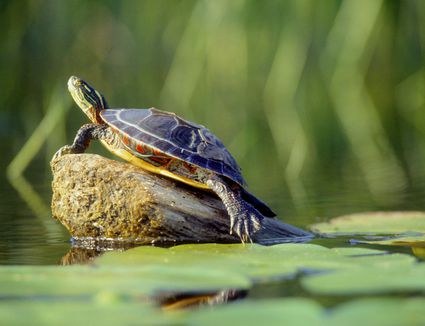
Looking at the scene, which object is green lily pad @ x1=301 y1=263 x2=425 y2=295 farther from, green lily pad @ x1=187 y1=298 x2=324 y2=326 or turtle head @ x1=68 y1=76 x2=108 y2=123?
turtle head @ x1=68 y1=76 x2=108 y2=123

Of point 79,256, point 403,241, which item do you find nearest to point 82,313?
point 79,256

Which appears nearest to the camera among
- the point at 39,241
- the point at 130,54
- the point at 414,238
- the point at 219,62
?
the point at 414,238

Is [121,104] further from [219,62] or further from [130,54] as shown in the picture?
[130,54]

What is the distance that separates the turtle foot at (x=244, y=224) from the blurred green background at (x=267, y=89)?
705 millimetres

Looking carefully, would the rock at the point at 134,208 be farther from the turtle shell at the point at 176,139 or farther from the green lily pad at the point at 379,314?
the green lily pad at the point at 379,314

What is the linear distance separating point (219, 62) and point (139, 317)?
28.8ft

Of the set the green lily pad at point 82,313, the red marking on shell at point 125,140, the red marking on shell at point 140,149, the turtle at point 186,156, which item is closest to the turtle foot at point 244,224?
the turtle at point 186,156

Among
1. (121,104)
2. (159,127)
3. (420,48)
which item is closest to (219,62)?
(121,104)

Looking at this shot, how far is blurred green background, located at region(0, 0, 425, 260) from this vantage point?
5.73 meters

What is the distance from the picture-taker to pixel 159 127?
3.86 m

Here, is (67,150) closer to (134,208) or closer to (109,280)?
(134,208)

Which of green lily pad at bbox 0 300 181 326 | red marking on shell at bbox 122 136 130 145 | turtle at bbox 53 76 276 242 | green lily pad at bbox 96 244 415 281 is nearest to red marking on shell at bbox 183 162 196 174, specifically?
turtle at bbox 53 76 276 242

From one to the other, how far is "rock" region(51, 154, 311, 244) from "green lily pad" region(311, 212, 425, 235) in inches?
5.8

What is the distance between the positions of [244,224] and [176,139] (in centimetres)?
52
